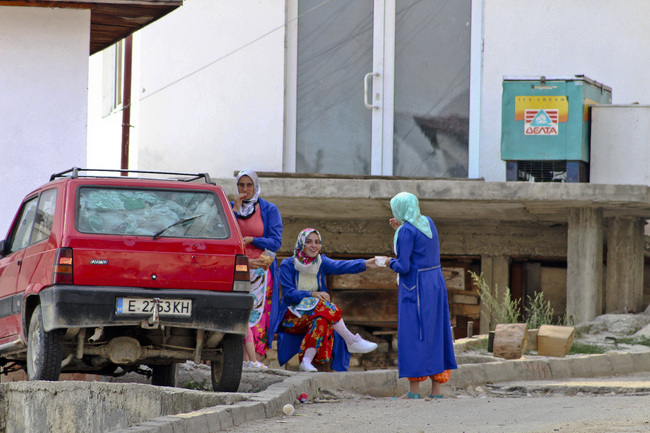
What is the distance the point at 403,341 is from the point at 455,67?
705 centimetres

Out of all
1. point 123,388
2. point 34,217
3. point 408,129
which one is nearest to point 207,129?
point 408,129

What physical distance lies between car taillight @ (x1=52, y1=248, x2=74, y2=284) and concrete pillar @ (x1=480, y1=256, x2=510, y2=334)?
8.83 m

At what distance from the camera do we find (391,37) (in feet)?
47.7

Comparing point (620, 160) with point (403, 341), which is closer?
point (403, 341)

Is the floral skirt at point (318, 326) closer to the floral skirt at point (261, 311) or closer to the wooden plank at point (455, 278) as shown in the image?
the floral skirt at point (261, 311)

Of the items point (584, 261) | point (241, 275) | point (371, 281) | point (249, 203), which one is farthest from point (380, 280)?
point (241, 275)

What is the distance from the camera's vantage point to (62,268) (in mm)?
6668

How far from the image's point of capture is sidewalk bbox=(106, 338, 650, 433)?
5.74 m

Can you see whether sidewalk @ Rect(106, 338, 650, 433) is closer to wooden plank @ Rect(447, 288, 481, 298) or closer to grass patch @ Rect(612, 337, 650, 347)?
grass patch @ Rect(612, 337, 650, 347)

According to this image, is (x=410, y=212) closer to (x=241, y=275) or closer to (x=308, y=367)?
(x=308, y=367)

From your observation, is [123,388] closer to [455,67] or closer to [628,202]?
[628,202]

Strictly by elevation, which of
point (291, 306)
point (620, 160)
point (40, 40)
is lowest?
→ point (291, 306)

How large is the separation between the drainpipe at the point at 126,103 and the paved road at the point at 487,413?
8238 mm

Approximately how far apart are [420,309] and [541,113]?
202 inches
